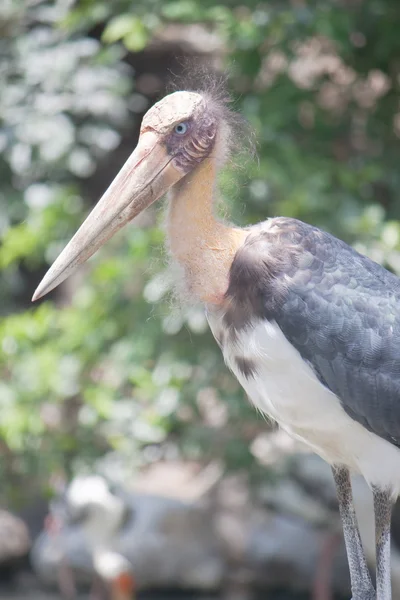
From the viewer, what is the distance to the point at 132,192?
2.29 metres

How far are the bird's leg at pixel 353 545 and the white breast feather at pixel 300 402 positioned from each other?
6.0 inches

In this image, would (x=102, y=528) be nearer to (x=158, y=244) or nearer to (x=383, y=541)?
(x=158, y=244)

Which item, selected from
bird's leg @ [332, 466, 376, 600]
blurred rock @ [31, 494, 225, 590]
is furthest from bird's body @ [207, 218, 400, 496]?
blurred rock @ [31, 494, 225, 590]

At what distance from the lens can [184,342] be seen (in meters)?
4.25

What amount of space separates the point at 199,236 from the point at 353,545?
0.90 m

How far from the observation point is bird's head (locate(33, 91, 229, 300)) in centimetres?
226

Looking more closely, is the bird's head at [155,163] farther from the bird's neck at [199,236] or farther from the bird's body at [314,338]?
the bird's body at [314,338]

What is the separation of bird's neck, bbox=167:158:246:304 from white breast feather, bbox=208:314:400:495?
0.11 meters

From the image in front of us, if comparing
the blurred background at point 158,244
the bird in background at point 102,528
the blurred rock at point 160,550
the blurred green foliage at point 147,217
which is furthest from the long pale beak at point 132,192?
the blurred rock at point 160,550

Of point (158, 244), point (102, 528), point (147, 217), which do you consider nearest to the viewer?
point (158, 244)

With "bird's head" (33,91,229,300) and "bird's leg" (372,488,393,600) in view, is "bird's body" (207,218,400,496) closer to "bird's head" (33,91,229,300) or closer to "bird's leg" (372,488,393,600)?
"bird's leg" (372,488,393,600)

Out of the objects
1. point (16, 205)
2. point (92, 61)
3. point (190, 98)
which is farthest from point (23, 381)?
point (190, 98)

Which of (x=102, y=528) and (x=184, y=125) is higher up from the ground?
(x=184, y=125)

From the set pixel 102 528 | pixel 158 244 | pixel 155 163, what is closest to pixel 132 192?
pixel 155 163
